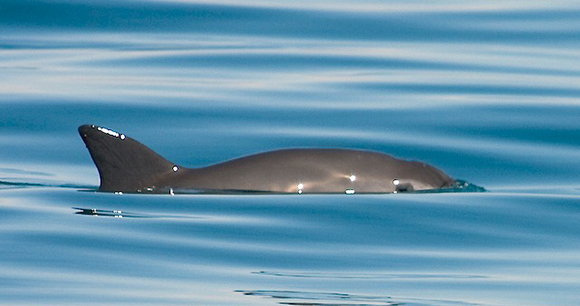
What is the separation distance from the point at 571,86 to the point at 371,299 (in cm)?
1103

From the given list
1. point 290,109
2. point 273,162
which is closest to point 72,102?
point 290,109

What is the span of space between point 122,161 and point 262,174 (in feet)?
3.32

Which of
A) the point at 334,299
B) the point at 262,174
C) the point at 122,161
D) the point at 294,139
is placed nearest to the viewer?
the point at 334,299

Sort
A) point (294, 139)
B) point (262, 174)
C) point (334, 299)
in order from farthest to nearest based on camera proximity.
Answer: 1. point (294, 139)
2. point (262, 174)
3. point (334, 299)

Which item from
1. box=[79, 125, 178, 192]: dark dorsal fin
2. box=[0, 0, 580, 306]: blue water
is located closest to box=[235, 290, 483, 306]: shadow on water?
box=[0, 0, 580, 306]: blue water

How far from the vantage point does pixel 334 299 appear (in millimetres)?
8234

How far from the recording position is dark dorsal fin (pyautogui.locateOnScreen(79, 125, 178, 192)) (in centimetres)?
1129

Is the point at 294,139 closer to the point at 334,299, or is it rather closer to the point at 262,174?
the point at 262,174

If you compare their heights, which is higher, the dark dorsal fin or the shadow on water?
the dark dorsal fin

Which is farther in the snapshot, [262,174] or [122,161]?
[262,174]

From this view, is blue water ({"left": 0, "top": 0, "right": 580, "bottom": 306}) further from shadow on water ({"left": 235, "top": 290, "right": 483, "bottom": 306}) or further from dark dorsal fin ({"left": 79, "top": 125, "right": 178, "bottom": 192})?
dark dorsal fin ({"left": 79, "top": 125, "right": 178, "bottom": 192})

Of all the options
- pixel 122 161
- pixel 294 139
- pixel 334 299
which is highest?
pixel 294 139

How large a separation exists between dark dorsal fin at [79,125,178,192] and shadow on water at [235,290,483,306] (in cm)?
313

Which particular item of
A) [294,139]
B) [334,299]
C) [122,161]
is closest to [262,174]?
[122,161]
